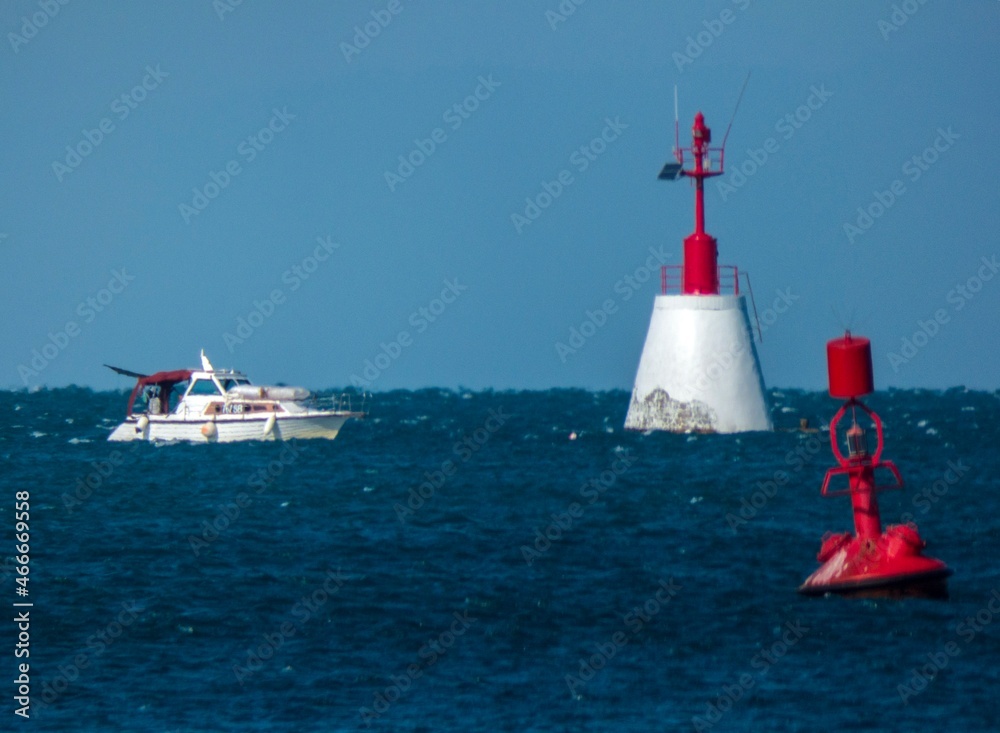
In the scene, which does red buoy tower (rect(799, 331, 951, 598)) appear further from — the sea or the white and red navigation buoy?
the white and red navigation buoy

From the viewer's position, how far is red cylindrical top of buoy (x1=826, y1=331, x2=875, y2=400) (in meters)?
22.8

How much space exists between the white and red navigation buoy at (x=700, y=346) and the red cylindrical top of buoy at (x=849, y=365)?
54.8ft

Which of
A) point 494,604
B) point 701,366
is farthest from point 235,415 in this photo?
point 494,604

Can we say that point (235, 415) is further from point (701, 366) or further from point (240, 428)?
point (701, 366)

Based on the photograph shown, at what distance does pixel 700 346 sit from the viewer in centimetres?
3972

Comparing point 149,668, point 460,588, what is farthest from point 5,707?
point 460,588

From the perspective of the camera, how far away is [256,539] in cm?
3002

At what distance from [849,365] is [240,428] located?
31633 millimetres

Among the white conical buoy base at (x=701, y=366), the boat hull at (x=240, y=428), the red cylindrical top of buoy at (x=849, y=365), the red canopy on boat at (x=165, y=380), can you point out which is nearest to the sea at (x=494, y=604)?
the white conical buoy base at (x=701, y=366)

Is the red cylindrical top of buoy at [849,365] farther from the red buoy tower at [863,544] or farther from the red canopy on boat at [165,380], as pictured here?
the red canopy on boat at [165,380]

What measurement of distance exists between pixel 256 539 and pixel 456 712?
1320cm

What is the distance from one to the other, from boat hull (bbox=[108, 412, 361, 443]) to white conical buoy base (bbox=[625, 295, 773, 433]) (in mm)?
15047

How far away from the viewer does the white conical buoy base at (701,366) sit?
131 ft

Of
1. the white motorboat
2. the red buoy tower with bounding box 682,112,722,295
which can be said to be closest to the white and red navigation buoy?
the red buoy tower with bounding box 682,112,722,295
